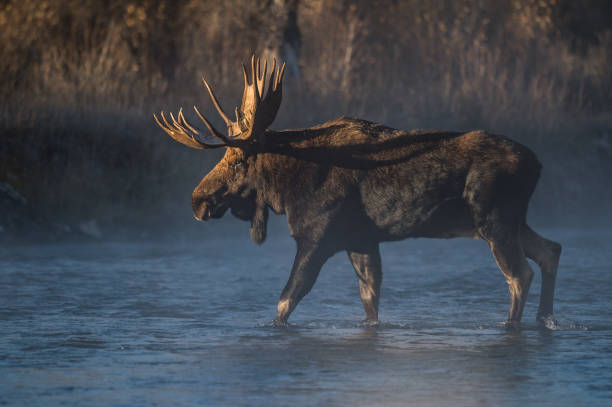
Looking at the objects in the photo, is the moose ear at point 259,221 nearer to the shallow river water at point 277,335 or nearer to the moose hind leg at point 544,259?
the shallow river water at point 277,335

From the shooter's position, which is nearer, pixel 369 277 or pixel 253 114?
pixel 253 114

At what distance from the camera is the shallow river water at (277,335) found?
6914 millimetres

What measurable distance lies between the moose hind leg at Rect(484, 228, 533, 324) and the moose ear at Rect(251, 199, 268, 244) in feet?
5.90

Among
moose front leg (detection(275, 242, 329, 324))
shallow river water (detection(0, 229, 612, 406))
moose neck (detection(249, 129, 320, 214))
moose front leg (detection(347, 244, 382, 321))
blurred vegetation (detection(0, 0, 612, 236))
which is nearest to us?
shallow river water (detection(0, 229, 612, 406))

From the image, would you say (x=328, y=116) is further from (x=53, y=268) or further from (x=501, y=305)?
(x=501, y=305)

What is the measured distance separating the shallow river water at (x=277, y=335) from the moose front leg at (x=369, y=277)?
0.15 meters

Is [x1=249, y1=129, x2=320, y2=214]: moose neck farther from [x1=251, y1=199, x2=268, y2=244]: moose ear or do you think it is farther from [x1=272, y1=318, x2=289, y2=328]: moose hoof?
[x1=272, y1=318, x2=289, y2=328]: moose hoof

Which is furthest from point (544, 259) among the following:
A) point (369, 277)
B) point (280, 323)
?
point (280, 323)

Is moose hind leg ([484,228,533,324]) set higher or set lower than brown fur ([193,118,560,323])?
lower

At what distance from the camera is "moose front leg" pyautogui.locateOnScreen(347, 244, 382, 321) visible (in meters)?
9.70

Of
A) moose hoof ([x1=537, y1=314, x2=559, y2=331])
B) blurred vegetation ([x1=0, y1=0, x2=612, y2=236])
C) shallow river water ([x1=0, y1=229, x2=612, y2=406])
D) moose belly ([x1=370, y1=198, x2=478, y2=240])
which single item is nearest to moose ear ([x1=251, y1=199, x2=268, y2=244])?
shallow river water ([x1=0, y1=229, x2=612, y2=406])

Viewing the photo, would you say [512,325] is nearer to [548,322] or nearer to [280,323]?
[548,322]

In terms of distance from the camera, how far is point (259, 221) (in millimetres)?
9812

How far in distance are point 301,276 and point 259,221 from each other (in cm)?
73
